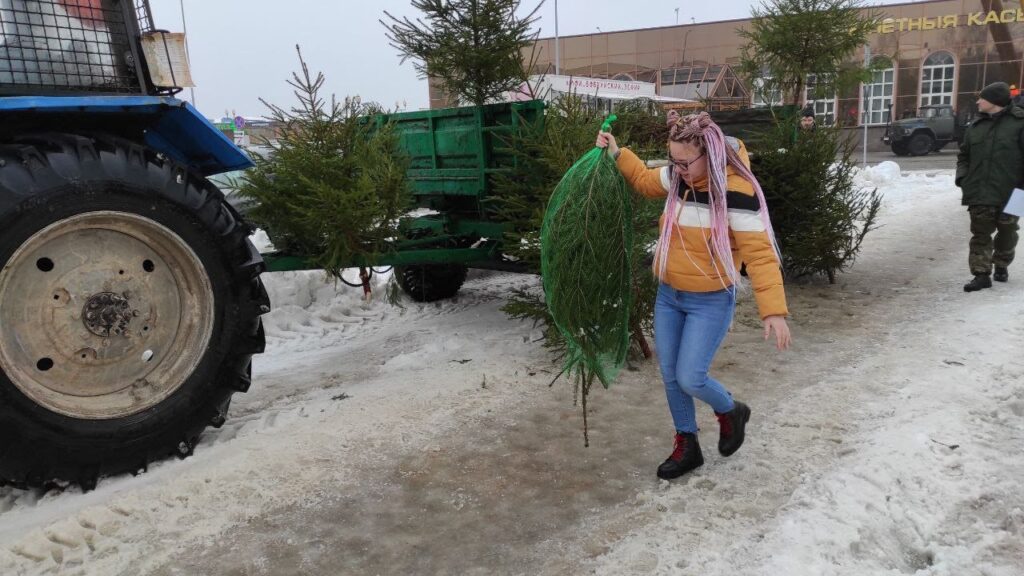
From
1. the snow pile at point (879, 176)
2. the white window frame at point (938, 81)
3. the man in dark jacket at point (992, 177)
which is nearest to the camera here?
the man in dark jacket at point (992, 177)

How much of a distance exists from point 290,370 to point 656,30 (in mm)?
36230

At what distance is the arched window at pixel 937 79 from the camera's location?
104 ft

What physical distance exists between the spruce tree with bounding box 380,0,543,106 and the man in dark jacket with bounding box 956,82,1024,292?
4254mm

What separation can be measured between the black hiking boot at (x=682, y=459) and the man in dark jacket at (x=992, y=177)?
177 inches

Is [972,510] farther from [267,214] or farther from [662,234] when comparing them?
[267,214]

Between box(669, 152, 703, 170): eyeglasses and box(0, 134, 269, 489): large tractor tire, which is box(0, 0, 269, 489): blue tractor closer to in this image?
box(0, 134, 269, 489): large tractor tire

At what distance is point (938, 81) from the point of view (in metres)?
31.9

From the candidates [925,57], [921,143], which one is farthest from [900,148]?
[925,57]

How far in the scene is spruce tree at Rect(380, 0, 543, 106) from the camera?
5242 millimetres

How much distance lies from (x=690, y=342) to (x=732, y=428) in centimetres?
55

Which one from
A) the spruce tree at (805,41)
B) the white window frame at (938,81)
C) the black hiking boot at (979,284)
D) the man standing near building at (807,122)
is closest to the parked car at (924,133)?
the white window frame at (938,81)

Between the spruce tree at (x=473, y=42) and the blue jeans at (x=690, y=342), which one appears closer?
the blue jeans at (x=690, y=342)

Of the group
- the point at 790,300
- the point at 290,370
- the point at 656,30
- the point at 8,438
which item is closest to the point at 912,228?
the point at 790,300

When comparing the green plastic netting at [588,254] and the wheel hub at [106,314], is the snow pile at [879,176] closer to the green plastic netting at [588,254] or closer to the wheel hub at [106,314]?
the green plastic netting at [588,254]
